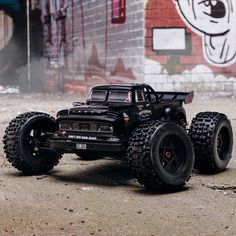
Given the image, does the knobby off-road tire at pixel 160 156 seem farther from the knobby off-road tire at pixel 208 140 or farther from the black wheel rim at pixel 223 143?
the black wheel rim at pixel 223 143

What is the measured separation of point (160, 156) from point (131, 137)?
0.40m

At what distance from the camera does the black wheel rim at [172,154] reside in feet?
20.7

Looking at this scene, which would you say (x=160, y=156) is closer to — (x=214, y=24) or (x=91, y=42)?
(x=214, y=24)

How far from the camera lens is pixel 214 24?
17.6 metres

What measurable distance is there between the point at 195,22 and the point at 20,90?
43.0 ft

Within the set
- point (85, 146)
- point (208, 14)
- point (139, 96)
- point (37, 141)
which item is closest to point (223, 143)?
point (139, 96)

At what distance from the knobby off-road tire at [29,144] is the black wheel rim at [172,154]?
158 centimetres

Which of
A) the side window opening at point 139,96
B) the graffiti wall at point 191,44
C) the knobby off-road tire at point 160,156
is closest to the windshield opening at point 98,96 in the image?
the side window opening at point 139,96

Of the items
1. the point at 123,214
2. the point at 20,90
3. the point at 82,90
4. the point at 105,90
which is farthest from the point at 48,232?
the point at 20,90

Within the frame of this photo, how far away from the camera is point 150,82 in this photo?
56.3 ft

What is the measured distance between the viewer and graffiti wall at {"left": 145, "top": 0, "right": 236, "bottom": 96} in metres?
17.1

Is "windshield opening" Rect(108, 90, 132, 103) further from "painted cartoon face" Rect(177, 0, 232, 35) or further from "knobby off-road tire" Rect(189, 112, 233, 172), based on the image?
"painted cartoon face" Rect(177, 0, 232, 35)

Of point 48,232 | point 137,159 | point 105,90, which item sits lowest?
point 48,232

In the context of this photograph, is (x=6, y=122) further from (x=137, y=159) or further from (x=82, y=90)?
(x=82, y=90)
